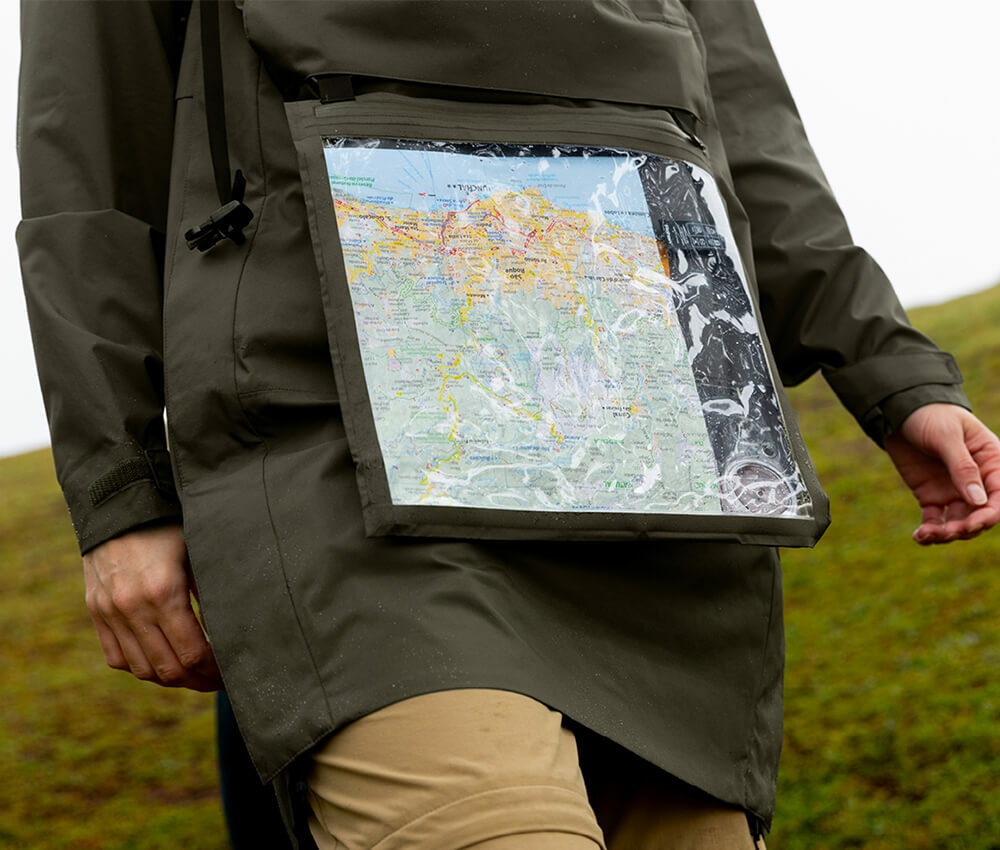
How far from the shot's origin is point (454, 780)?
1.42m

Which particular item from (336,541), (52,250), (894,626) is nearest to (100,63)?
(52,250)

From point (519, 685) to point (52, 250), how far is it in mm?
1019

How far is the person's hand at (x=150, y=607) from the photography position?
1.75m

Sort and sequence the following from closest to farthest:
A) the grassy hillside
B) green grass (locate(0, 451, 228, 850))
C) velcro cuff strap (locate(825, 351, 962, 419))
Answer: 1. velcro cuff strap (locate(825, 351, 962, 419))
2. the grassy hillside
3. green grass (locate(0, 451, 228, 850))

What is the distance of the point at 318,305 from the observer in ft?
5.68

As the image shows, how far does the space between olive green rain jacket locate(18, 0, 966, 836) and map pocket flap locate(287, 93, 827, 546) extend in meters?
0.08

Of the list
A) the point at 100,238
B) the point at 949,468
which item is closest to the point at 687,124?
the point at 949,468

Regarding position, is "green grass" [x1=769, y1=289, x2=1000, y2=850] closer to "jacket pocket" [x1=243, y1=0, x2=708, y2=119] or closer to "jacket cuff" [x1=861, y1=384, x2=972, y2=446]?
"jacket cuff" [x1=861, y1=384, x2=972, y2=446]

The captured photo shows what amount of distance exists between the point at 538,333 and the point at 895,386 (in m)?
0.88

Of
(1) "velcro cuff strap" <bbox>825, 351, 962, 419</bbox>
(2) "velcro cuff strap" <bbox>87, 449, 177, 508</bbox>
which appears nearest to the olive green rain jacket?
(2) "velcro cuff strap" <bbox>87, 449, 177, 508</bbox>

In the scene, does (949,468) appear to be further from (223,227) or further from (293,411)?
(223,227)

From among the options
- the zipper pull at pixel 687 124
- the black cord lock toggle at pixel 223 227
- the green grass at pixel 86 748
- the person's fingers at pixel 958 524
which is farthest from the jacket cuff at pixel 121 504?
the green grass at pixel 86 748

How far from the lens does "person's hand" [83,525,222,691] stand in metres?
1.75

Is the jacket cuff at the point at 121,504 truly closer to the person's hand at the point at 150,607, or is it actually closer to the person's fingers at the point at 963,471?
the person's hand at the point at 150,607
